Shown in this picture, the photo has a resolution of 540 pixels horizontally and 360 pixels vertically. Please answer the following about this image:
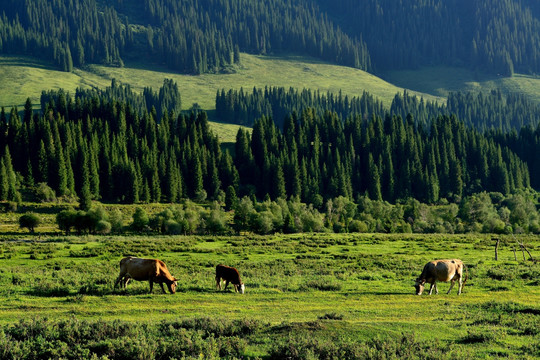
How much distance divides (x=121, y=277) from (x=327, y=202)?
119889mm

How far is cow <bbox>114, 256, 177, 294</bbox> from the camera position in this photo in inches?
1395

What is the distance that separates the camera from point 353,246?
253 ft

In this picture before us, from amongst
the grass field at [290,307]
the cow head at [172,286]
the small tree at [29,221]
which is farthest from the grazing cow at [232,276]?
the small tree at [29,221]

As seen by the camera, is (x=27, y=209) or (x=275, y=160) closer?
(x=27, y=209)

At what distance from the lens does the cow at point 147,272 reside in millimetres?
35438

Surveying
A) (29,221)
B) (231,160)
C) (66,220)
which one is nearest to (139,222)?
(66,220)

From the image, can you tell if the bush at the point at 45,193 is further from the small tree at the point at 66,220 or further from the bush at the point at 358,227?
the bush at the point at 358,227

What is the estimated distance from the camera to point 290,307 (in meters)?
31.8

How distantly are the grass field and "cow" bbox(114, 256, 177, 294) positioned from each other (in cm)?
92

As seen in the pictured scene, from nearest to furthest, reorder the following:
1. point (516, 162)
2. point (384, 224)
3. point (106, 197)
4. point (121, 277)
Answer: point (121, 277), point (384, 224), point (106, 197), point (516, 162)

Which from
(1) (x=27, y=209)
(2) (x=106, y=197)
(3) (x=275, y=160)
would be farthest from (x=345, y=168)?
(1) (x=27, y=209)

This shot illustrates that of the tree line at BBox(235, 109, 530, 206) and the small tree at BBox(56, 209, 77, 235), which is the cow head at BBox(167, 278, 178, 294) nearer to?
the small tree at BBox(56, 209, 77, 235)

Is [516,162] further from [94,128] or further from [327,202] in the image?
[94,128]

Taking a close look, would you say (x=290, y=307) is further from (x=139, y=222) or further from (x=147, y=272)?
(x=139, y=222)
